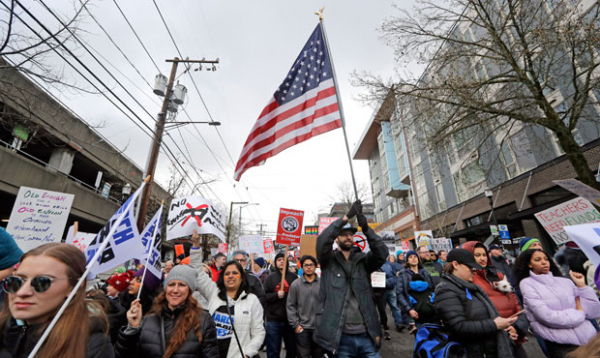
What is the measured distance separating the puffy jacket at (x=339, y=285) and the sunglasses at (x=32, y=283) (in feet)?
7.88

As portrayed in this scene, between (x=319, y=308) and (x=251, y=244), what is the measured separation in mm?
9932

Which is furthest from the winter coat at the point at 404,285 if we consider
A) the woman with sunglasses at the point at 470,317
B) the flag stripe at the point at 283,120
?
the flag stripe at the point at 283,120

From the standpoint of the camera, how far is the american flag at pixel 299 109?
15.6 feet

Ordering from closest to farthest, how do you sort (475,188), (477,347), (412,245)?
(477,347)
(475,188)
(412,245)

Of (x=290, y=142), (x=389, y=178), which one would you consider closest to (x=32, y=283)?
(x=290, y=142)

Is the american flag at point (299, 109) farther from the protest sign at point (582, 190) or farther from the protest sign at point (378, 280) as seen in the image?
the protest sign at point (582, 190)

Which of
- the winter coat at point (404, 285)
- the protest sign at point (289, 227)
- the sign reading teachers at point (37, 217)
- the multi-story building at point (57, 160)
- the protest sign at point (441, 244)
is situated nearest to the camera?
the sign reading teachers at point (37, 217)

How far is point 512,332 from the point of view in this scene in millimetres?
3047

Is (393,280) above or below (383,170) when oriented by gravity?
below

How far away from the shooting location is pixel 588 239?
2.36 m

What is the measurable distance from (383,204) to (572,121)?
1426 inches

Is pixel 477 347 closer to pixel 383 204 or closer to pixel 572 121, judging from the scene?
pixel 572 121

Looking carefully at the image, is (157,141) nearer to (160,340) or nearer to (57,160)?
(57,160)

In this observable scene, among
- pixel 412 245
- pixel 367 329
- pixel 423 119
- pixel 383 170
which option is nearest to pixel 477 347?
pixel 367 329
